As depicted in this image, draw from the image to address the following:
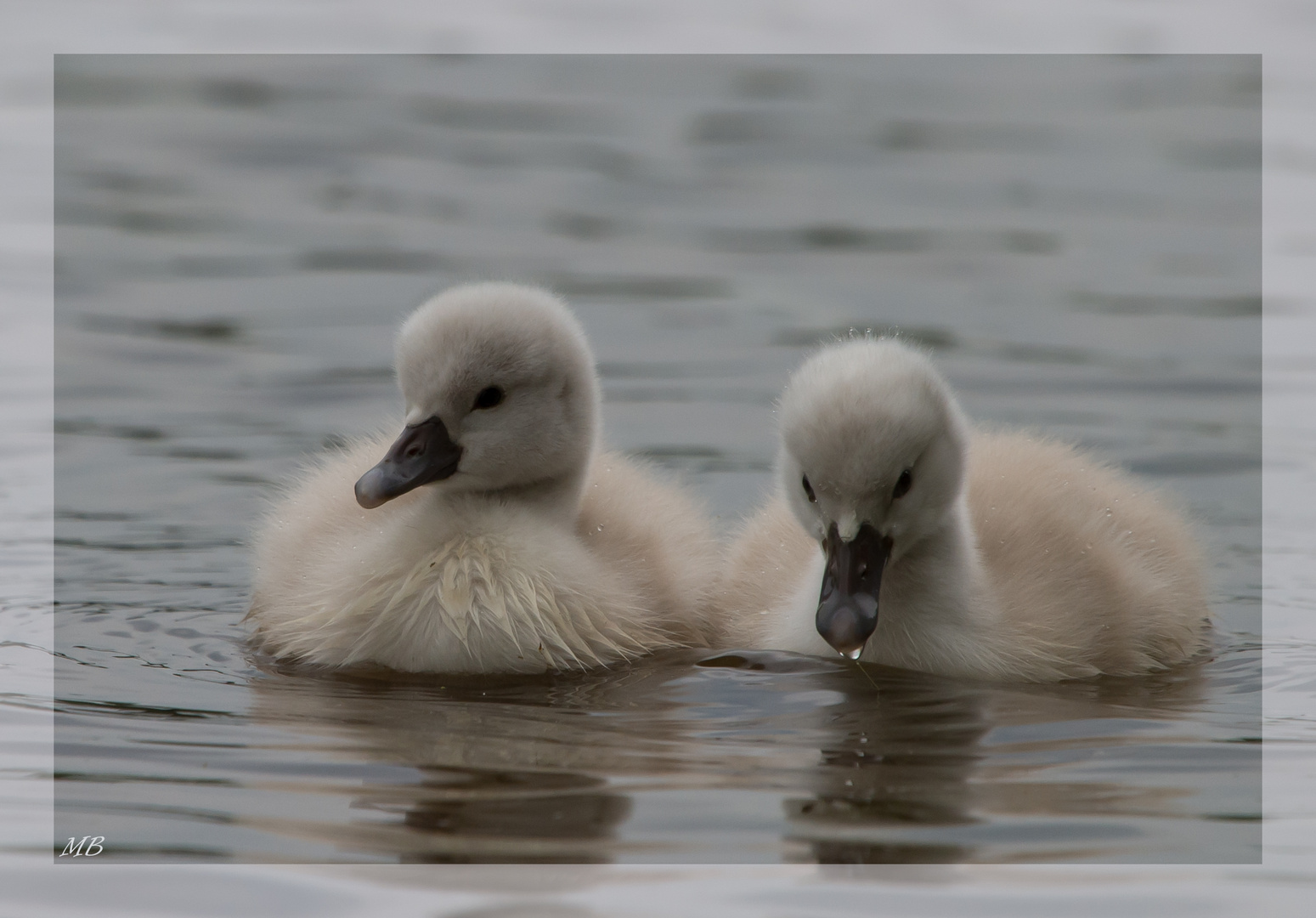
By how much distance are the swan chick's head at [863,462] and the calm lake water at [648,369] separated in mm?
348

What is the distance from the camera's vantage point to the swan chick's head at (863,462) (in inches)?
193

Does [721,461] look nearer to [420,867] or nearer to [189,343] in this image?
[189,343]

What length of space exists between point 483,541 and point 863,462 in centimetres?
122

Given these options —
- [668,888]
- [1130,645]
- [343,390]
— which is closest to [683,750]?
[668,888]

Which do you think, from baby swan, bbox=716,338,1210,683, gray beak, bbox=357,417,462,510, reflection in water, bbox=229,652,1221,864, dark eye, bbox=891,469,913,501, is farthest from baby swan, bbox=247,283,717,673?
dark eye, bbox=891,469,913,501

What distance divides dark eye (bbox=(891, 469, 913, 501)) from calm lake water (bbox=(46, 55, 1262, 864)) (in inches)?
21.4

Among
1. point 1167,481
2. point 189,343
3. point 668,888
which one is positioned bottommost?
point 668,888

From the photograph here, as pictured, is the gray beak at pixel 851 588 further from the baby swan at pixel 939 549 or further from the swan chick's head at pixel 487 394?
the swan chick's head at pixel 487 394

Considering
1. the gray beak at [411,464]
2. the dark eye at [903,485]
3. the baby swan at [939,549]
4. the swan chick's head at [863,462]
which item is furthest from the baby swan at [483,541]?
the dark eye at [903,485]

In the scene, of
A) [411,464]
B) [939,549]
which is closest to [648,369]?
[411,464]

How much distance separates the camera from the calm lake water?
436cm

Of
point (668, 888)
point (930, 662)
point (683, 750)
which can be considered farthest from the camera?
point (930, 662)
